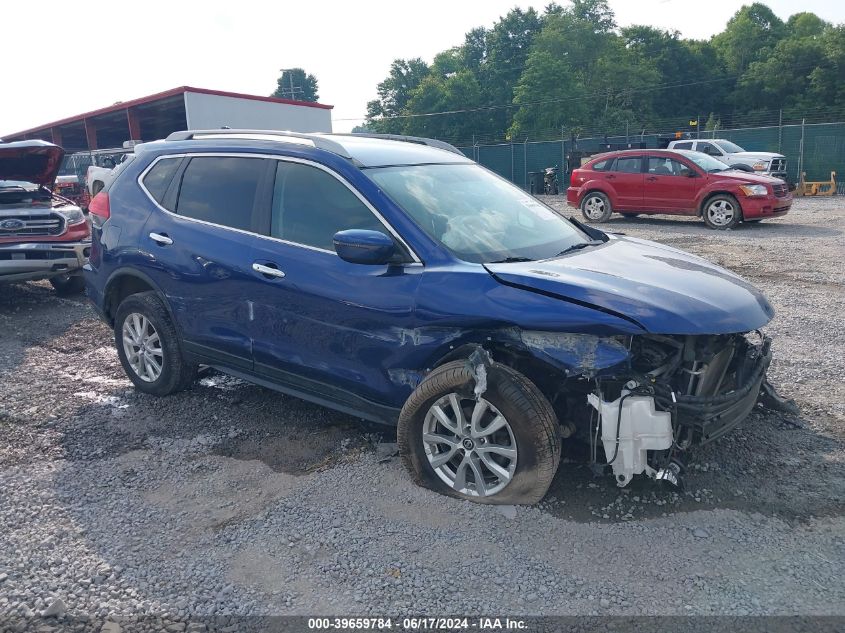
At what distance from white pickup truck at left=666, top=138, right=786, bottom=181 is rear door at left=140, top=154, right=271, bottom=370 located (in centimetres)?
2106

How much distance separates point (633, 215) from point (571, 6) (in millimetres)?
65396

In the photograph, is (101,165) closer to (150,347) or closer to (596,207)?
(596,207)

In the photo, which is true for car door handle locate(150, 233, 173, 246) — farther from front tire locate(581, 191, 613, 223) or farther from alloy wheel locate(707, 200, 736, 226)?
front tire locate(581, 191, 613, 223)

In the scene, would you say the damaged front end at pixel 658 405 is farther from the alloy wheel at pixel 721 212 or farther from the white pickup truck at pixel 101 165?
the white pickup truck at pixel 101 165

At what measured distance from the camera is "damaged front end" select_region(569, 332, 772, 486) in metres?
3.23

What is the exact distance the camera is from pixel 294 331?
13.7 feet

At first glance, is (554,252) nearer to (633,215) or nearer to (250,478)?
(250,478)

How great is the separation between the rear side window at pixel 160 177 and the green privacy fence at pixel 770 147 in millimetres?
18913

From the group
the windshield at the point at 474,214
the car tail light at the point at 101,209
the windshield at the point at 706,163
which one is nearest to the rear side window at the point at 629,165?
the windshield at the point at 706,163

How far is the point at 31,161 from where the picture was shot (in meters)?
8.75

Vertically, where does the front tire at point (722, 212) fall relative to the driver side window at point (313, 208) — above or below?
below

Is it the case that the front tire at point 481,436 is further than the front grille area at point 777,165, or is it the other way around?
the front grille area at point 777,165

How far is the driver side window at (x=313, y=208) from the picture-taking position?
4.03m

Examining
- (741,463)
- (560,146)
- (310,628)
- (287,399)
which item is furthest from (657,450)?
(560,146)
